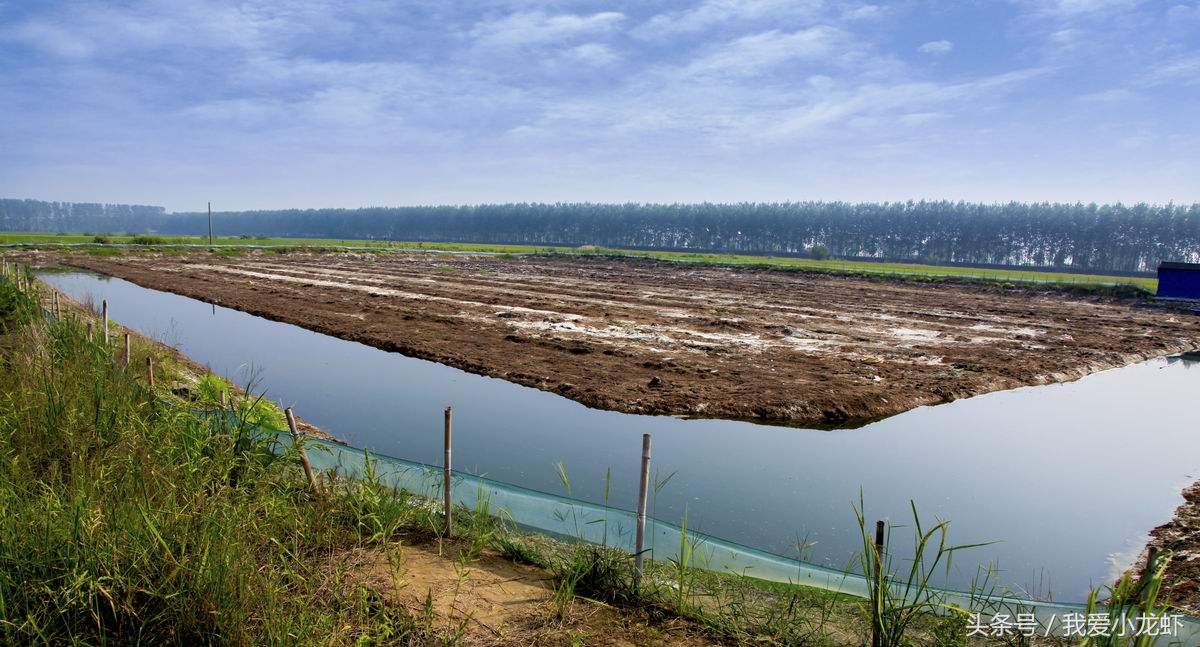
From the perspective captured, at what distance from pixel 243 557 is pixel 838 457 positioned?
5.75m

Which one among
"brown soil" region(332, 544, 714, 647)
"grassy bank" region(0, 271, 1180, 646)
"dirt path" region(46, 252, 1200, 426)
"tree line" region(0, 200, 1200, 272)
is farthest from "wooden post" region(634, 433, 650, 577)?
"tree line" region(0, 200, 1200, 272)

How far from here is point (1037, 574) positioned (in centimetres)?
470

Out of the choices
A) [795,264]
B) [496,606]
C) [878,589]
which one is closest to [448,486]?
[496,606]

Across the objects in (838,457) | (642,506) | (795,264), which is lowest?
(838,457)

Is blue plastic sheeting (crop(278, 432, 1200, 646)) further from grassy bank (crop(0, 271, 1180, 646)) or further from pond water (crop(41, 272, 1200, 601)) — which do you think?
pond water (crop(41, 272, 1200, 601))

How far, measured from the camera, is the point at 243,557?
118 inches

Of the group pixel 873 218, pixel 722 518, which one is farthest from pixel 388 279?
pixel 873 218

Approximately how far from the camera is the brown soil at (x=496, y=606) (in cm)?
318

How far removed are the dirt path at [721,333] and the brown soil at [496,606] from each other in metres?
4.80

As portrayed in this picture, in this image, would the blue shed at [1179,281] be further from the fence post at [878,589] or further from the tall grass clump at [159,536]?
the tall grass clump at [159,536]

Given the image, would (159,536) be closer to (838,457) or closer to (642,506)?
(642,506)

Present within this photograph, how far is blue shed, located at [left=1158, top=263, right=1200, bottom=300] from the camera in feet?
72.8

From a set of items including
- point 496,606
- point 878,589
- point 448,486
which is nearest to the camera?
point 878,589

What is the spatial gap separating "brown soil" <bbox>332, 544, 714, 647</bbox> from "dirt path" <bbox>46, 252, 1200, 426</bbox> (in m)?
4.80
